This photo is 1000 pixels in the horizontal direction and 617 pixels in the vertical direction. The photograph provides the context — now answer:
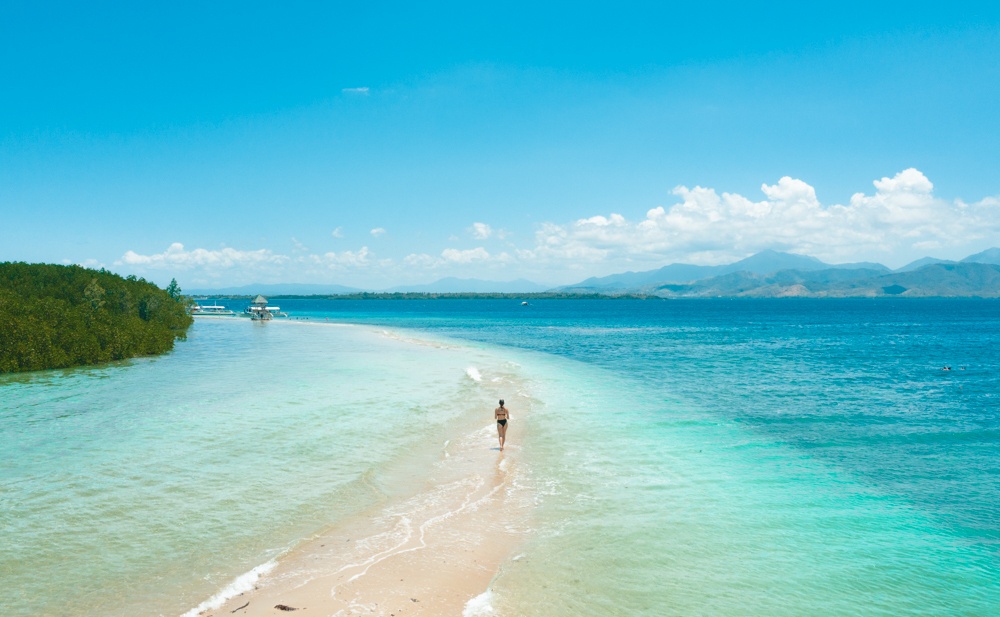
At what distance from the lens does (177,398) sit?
31.9m

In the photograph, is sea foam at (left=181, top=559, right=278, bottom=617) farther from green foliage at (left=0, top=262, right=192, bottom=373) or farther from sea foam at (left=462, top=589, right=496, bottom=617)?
green foliage at (left=0, top=262, right=192, bottom=373)

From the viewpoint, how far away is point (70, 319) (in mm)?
47406

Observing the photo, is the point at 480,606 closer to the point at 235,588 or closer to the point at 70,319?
the point at 235,588

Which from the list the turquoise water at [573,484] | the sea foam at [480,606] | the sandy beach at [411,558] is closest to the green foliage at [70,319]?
the turquoise water at [573,484]

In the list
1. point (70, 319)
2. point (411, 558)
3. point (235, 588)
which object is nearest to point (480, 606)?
point (411, 558)

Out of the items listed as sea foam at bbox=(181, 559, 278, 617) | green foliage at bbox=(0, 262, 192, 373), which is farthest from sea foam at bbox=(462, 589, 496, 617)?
green foliage at bbox=(0, 262, 192, 373)

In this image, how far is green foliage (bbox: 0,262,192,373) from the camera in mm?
41938

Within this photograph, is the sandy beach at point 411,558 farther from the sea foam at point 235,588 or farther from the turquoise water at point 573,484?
the turquoise water at point 573,484

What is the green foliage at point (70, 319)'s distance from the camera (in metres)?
41.9

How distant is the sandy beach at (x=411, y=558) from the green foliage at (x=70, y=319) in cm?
3898

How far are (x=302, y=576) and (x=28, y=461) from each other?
46.7 feet

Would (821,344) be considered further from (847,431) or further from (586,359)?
(847,431)

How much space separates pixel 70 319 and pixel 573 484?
155 feet

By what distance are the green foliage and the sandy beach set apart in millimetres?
38979
